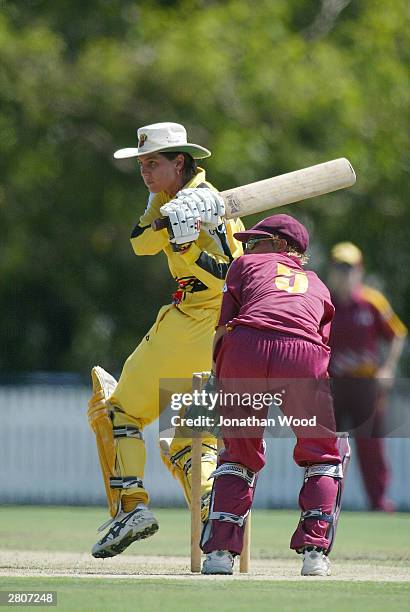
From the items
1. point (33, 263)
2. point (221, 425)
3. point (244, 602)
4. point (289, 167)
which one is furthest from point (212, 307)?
point (33, 263)

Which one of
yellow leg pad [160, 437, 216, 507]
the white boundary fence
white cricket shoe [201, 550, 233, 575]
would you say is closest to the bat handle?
yellow leg pad [160, 437, 216, 507]

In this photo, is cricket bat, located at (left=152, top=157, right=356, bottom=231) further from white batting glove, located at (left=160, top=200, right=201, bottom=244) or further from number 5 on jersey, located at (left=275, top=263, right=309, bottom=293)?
number 5 on jersey, located at (left=275, top=263, right=309, bottom=293)

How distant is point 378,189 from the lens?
16.9m

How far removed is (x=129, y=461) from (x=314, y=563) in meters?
1.18

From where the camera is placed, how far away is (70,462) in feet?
44.4

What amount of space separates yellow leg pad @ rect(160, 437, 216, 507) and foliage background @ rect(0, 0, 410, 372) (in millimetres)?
8572

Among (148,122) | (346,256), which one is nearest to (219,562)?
(346,256)

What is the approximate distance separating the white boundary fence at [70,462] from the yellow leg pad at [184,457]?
5.54 metres

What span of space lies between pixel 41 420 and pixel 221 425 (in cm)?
727

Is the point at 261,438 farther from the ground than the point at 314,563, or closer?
farther from the ground

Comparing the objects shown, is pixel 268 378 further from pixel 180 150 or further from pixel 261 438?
pixel 180 150

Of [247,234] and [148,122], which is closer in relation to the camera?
[247,234]

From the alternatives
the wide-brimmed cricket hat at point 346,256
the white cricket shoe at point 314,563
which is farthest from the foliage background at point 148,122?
the white cricket shoe at point 314,563

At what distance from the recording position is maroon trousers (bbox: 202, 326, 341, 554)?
646 cm
